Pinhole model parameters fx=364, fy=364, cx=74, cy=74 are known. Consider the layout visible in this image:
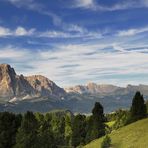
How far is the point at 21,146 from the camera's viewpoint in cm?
8381

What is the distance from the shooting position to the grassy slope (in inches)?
2800

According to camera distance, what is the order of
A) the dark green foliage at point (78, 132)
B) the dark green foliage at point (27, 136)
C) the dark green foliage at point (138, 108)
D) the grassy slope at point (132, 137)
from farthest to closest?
the dark green foliage at point (78, 132) < the dark green foliage at point (138, 108) < the dark green foliage at point (27, 136) < the grassy slope at point (132, 137)

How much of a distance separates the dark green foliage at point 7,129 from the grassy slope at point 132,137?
25.2 meters

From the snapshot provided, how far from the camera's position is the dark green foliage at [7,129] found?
95.3 meters

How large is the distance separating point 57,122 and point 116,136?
7737 cm

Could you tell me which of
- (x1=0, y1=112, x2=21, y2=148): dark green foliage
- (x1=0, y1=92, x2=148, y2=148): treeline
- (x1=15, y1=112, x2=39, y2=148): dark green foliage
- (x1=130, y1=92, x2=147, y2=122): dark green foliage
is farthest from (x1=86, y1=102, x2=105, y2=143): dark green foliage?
(x1=15, y1=112, x2=39, y2=148): dark green foliage

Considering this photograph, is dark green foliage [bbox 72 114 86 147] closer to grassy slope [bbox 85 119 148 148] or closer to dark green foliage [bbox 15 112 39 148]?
dark green foliage [bbox 15 112 39 148]

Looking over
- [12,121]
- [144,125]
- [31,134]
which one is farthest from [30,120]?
[144,125]

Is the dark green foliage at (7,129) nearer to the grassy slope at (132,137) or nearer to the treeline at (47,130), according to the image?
the treeline at (47,130)

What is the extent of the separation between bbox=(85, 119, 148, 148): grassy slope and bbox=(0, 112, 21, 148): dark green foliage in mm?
25248

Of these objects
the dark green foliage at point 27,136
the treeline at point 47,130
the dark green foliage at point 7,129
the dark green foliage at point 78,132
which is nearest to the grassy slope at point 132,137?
the dark green foliage at point 27,136

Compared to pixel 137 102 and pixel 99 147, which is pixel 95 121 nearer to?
pixel 137 102

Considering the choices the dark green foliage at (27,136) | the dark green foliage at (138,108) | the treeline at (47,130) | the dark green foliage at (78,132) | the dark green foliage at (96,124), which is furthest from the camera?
the dark green foliage at (78,132)

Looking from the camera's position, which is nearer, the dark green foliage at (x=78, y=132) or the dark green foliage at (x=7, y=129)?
the dark green foliage at (x=7, y=129)
